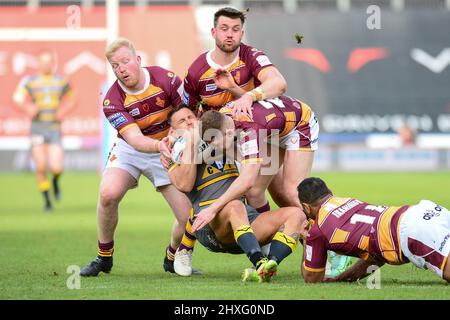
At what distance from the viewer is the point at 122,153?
9.21 m

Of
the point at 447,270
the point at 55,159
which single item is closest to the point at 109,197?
the point at 447,270

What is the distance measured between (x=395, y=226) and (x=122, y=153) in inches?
114

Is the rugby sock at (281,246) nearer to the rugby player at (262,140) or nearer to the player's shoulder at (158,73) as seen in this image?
the rugby player at (262,140)

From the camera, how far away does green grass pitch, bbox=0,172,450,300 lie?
728 centimetres

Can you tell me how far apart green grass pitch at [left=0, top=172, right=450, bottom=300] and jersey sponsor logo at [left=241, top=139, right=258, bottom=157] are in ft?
3.43

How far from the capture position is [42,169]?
17469 mm

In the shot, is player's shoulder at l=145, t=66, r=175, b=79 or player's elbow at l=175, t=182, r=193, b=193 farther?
player's shoulder at l=145, t=66, r=175, b=79

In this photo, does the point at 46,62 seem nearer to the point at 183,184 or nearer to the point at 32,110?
the point at 32,110

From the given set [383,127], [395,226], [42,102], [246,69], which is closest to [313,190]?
[395,226]

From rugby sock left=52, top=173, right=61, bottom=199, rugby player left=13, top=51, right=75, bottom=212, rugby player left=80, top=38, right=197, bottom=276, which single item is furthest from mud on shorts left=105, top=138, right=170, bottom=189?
rugby sock left=52, top=173, right=61, bottom=199

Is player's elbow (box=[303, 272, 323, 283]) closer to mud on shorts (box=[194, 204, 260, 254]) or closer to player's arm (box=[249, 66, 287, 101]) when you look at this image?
mud on shorts (box=[194, 204, 260, 254])

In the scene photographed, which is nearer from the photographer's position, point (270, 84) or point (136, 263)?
point (270, 84)

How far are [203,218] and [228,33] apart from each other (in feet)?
6.05

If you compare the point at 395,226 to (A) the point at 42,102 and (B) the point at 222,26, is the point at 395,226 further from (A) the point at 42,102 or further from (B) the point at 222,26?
(A) the point at 42,102
